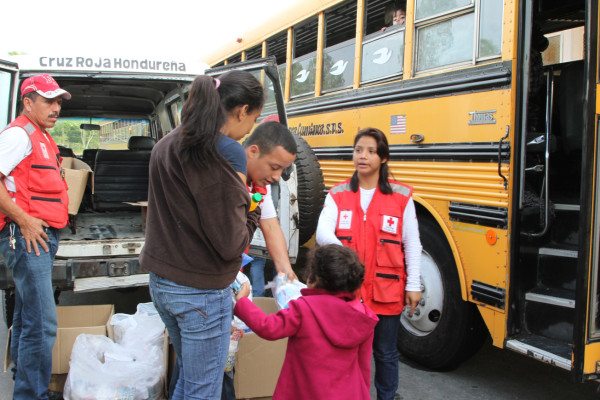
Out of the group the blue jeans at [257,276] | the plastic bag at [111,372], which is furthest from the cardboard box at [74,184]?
the blue jeans at [257,276]

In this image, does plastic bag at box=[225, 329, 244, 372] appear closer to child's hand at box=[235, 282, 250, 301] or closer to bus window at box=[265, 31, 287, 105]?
child's hand at box=[235, 282, 250, 301]

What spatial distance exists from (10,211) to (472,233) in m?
2.78

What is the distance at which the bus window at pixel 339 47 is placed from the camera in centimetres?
489

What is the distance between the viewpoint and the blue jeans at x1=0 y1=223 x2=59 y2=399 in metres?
2.79

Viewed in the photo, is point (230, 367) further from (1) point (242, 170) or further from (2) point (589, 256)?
(2) point (589, 256)

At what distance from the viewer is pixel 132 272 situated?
12.6ft

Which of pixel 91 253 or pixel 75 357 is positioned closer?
pixel 75 357

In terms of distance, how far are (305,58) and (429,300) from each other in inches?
118

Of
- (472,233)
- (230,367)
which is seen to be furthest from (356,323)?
(472,233)

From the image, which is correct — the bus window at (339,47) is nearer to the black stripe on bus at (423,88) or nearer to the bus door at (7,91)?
the black stripe on bus at (423,88)

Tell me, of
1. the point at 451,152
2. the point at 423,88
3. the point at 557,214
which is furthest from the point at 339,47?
the point at 557,214

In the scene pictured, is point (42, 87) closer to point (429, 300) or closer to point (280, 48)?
point (429, 300)

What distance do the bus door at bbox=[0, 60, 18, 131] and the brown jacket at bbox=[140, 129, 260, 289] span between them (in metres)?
2.41

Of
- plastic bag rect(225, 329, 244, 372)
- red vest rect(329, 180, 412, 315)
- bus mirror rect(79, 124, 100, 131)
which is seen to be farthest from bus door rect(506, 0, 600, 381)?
bus mirror rect(79, 124, 100, 131)
